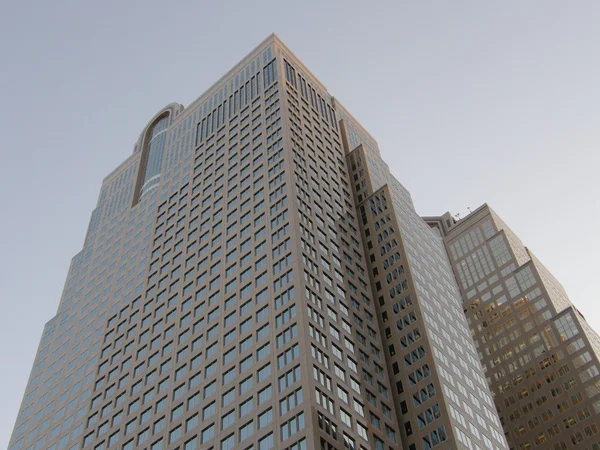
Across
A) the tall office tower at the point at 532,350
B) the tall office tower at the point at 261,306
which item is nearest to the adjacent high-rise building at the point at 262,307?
the tall office tower at the point at 261,306

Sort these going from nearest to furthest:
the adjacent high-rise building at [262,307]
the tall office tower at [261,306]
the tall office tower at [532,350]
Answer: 1. the tall office tower at [261,306]
2. the adjacent high-rise building at [262,307]
3. the tall office tower at [532,350]

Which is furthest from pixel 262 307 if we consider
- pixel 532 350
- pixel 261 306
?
pixel 532 350

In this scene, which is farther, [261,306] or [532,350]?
[532,350]

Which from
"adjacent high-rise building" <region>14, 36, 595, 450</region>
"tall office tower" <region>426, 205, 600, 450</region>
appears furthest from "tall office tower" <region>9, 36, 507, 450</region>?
"tall office tower" <region>426, 205, 600, 450</region>

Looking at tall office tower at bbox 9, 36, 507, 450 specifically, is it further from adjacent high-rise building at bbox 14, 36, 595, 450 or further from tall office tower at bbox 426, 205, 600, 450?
tall office tower at bbox 426, 205, 600, 450

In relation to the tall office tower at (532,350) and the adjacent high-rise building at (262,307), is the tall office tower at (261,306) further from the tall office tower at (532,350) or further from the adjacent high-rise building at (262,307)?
the tall office tower at (532,350)

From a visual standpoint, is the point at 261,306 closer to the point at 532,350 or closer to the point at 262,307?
the point at 262,307

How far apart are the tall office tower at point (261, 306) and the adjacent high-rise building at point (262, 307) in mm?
310

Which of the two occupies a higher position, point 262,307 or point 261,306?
point 261,306

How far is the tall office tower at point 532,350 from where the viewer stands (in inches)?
5994

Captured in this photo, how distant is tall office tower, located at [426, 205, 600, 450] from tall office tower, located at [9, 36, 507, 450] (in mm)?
45785

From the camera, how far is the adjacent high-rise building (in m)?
87.7

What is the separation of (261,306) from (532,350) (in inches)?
3810

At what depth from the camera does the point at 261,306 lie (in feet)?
315
